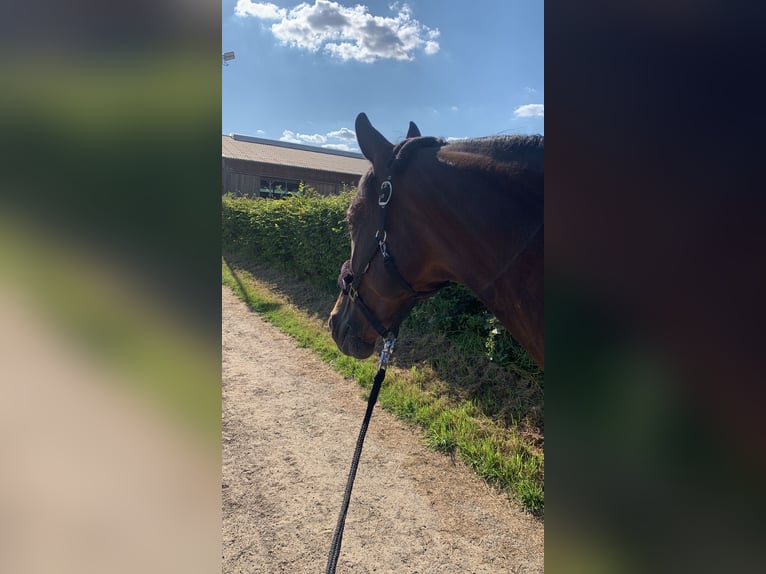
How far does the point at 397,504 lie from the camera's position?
10.9 ft

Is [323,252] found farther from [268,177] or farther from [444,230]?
[268,177]

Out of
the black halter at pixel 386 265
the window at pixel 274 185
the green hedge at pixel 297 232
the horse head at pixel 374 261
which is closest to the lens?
the black halter at pixel 386 265

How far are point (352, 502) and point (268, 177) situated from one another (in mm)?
20362

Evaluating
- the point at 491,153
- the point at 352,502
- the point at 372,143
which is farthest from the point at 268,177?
the point at 491,153

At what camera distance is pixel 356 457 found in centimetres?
173

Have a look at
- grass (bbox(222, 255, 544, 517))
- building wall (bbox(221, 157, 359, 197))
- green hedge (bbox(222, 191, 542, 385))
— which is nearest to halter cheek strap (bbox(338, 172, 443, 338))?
grass (bbox(222, 255, 544, 517))

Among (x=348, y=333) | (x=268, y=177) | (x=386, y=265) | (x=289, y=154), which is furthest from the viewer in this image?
(x=289, y=154)

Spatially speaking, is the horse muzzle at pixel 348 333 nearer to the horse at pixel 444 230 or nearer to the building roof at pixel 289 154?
the horse at pixel 444 230

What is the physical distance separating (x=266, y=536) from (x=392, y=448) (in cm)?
143
